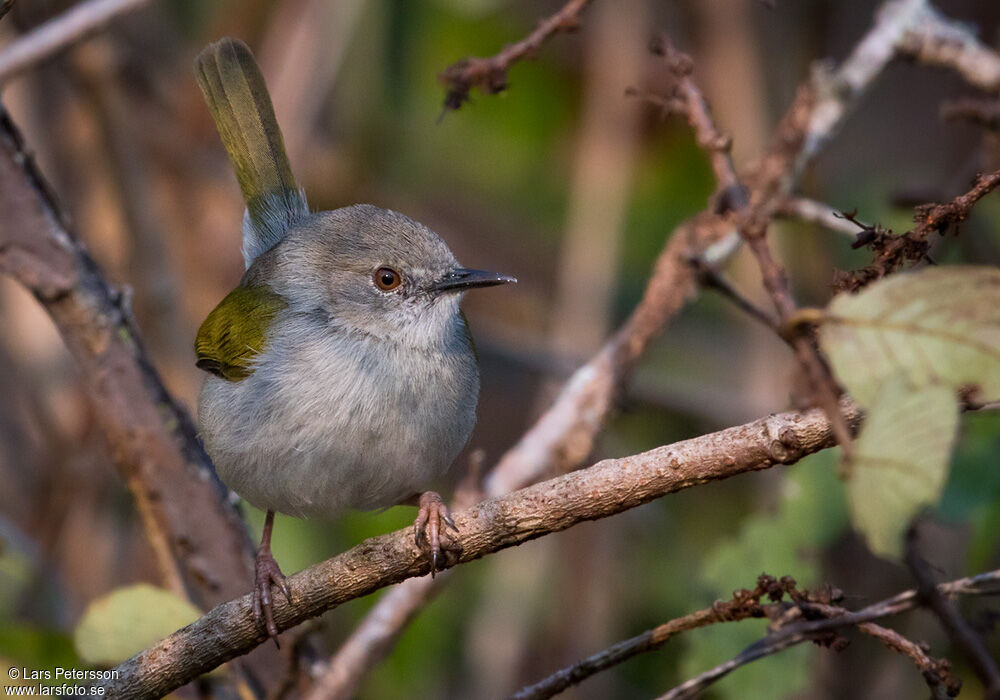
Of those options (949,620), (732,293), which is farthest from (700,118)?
(949,620)

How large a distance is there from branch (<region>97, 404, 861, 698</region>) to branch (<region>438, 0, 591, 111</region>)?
4.08 feet

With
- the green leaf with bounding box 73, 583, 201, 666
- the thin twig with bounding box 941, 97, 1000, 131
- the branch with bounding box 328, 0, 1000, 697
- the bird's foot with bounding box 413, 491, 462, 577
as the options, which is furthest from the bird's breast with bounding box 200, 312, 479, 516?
the thin twig with bounding box 941, 97, 1000, 131

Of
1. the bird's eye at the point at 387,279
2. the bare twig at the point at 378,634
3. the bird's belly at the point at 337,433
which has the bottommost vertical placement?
the bare twig at the point at 378,634

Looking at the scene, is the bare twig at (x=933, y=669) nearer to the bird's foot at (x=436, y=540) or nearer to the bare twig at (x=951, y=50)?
the bird's foot at (x=436, y=540)

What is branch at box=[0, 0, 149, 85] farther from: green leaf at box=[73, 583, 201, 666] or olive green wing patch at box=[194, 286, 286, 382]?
green leaf at box=[73, 583, 201, 666]

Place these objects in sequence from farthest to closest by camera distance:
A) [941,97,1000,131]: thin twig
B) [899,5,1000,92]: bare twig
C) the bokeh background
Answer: the bokeh background, [899,5,1000,92]: bare twig, [941,97,1000,131]: thin twig

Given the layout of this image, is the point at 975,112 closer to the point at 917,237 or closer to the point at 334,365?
the point at 917,237

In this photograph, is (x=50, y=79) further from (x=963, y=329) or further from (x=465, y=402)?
(x=963, y=329)

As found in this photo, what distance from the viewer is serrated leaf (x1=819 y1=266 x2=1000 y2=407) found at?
4.66ft

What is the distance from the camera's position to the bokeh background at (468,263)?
15.4 feet

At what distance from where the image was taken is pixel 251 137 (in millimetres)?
3682

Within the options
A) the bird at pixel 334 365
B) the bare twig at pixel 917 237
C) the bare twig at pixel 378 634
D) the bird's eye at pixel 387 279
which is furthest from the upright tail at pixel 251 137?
the bare twig at pixel 917 237

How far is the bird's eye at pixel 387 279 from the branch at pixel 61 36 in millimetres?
1111

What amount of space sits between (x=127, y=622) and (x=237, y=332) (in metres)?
0.91
